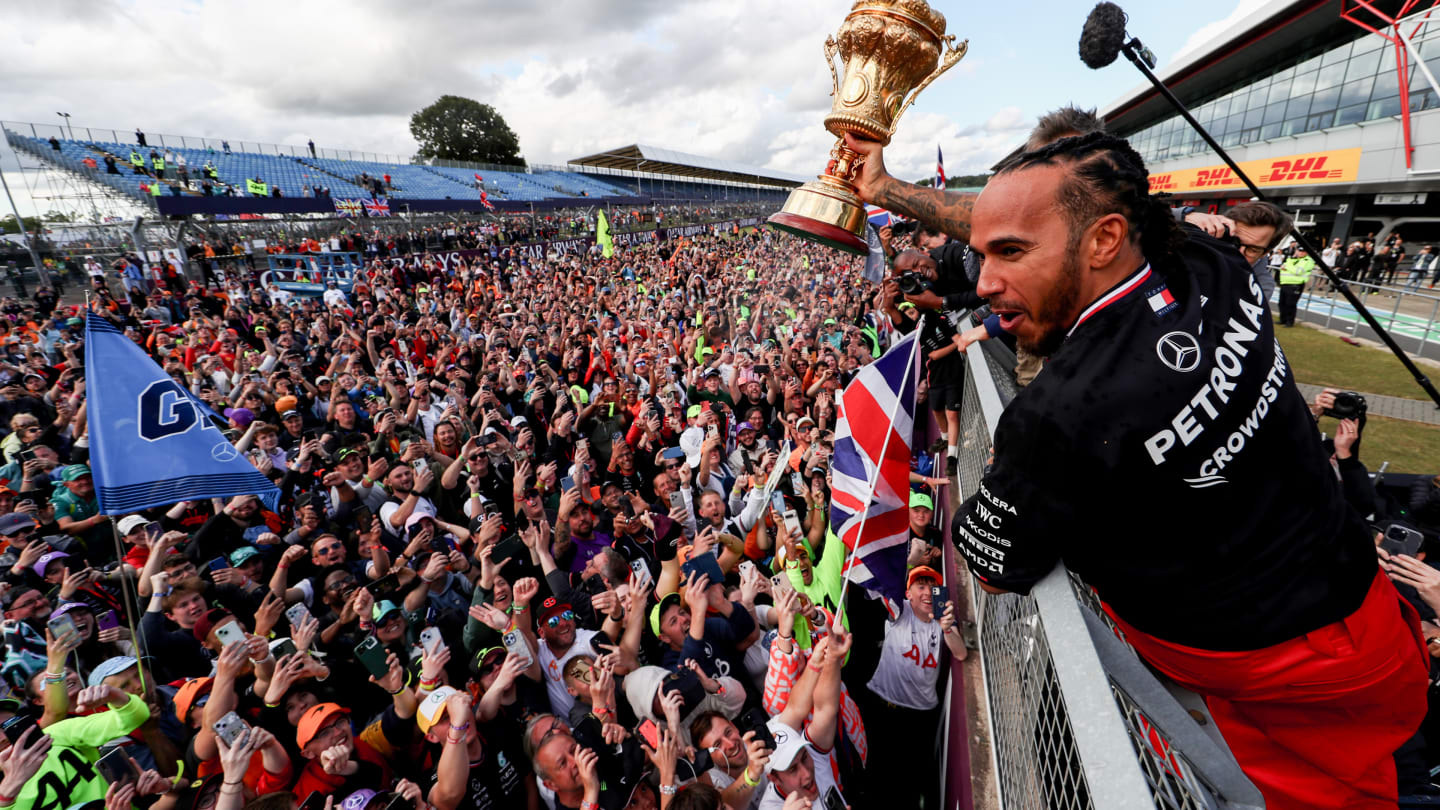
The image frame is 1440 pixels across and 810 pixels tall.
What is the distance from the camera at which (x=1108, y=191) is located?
123 centimetres

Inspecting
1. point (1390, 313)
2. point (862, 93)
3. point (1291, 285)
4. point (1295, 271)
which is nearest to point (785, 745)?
point (862, 93)

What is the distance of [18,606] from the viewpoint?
3926 mm

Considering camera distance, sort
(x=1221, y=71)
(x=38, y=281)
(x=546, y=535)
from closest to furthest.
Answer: (x=546, y=535) < (x=38, y=281) < (x=1221, y=71)

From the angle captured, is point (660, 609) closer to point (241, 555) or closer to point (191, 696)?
point (191, 696)

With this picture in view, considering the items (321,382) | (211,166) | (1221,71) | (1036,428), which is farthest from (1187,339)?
(211,166)

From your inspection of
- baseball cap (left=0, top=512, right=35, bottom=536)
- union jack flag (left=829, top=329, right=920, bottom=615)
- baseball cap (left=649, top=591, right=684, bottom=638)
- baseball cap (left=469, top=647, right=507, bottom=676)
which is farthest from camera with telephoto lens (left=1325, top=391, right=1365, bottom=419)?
baseball cap (left=0, top=512, right=35, bottom=536)

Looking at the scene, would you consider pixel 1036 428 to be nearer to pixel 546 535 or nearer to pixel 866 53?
pixel 866 53

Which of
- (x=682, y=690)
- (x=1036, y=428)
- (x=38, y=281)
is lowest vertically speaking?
(x=38, y=281)

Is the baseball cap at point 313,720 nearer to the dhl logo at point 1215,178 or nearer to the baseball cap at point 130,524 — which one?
the baseball cap at point 130,524

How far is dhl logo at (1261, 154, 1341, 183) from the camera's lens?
72.2 feet

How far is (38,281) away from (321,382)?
2122 centimetres

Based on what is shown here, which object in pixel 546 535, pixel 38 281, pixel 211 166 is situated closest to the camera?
pixel 546 535

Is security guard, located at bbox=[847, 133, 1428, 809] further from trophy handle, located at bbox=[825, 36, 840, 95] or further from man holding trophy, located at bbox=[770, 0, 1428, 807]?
trophy handle, located at bbox=[825, 36, 840, 95]

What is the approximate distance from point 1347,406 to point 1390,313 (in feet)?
48.5
